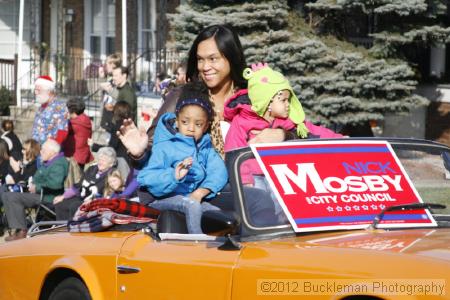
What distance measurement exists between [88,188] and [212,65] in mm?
5323

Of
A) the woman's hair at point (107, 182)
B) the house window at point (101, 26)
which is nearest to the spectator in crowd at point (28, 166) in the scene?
the woman's hair at point (107, 182)

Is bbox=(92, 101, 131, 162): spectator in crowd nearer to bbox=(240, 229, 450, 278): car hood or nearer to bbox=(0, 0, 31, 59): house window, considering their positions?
bbox=(240, 229, 450, 278): car hood

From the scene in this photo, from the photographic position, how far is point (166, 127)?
675 cm

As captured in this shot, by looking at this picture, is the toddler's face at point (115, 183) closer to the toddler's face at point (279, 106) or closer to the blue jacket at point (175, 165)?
the blue jacket at point (175, 165)

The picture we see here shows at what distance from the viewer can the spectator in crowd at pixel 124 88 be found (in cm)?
1376

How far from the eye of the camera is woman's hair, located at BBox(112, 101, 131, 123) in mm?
12570

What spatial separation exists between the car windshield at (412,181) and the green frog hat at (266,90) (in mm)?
965

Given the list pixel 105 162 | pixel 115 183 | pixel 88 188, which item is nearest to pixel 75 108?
pixel 88 188

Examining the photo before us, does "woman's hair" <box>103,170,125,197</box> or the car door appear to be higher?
the car door

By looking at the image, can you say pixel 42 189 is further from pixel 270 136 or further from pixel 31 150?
pixel 270 136

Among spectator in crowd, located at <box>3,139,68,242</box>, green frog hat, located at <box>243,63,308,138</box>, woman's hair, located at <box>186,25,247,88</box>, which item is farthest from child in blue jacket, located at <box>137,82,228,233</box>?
spectator in crowd, located at <box>3,139,68,242</box>

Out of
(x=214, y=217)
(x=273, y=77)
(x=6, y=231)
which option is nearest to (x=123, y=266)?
(x=214, y=217)

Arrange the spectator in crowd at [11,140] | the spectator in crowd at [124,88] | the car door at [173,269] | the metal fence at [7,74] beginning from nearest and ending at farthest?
the car door at [173,269] → the spectator in crowd at [124,88] → the spectator in crowd at [11,140] → the metal fence at [7,74]

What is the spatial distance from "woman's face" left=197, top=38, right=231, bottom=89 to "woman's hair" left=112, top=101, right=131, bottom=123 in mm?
5130
